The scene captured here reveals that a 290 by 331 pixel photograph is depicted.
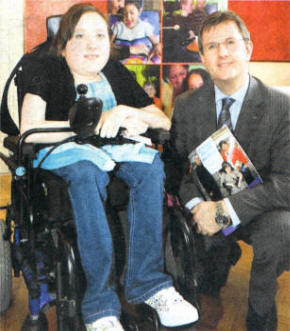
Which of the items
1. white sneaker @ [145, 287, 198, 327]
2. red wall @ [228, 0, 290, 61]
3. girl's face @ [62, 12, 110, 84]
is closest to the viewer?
white sneaker @ [145, 287, 198, 327]

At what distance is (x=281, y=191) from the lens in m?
1.23

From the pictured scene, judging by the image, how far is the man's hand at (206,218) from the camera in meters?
1.26

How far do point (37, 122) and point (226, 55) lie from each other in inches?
23.7

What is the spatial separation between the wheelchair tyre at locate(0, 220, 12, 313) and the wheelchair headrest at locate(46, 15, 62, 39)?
23.4 inches

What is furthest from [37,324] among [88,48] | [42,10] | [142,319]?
[42,10]

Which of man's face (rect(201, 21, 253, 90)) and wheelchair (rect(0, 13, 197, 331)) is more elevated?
man's face (rect(201, 21, 253, 90))

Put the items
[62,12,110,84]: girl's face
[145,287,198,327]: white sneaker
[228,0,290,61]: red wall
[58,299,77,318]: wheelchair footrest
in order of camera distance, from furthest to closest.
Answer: [228,0,290,61]: red wall, [62,12,110,84]: girl's face, [145,287,198,327]: white sneaker, [58,299,77,318]: wheelchair footrest

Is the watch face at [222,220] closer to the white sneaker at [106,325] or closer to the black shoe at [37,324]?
the white sneaker at [106,325]

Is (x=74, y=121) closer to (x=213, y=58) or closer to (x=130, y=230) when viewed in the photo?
(x=130, y=230)

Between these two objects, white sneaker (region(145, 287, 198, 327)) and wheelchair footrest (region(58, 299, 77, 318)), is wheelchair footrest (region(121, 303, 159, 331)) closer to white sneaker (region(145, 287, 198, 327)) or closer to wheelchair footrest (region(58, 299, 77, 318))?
white sneaker (region(145, 287, 198, 327))

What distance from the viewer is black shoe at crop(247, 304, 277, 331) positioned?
119 centimetres

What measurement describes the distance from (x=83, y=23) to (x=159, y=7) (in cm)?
25

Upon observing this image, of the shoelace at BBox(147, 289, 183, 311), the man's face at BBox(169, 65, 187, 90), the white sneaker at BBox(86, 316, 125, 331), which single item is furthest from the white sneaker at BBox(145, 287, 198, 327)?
the man's face at BBox(169, 65, 187, 90)

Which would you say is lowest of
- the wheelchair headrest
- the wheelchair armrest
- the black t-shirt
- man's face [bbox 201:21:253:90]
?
the wheelchair armrest
